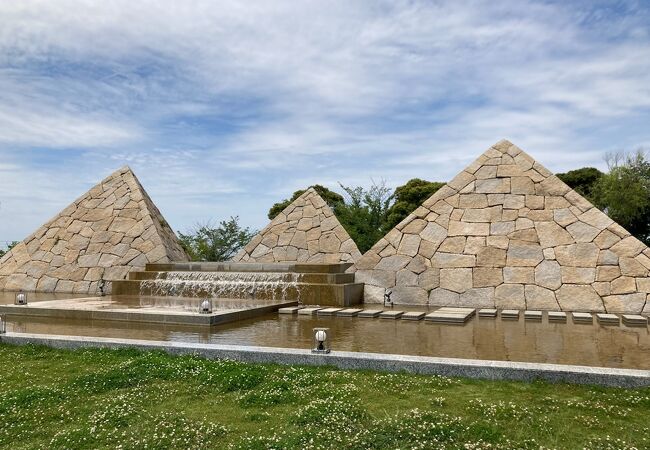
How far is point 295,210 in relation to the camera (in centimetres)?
1536

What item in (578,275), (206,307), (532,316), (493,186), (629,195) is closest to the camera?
(206,307)

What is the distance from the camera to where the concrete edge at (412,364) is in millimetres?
4430

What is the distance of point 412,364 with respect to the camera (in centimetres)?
484

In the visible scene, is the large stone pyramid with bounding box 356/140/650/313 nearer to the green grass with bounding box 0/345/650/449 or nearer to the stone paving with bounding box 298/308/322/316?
the stone paving with bounding box 298/308/322/316

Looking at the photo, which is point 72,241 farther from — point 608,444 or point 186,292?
point 608,444

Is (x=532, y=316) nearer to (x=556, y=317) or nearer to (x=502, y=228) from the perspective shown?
(x=556, y=317)

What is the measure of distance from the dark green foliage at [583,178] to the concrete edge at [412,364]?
26.4m

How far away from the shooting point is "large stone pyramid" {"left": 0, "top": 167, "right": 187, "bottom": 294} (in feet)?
48.3

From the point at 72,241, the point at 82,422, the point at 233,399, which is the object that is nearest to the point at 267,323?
the point at 233,399

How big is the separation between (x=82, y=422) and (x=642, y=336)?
6.93 m

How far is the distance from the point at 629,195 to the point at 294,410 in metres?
24.7

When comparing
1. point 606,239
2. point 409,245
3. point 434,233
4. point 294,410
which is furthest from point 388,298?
point 294,410

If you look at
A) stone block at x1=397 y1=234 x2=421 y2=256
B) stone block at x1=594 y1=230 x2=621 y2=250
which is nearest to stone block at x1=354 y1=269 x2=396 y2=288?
stone block at x1=397 y1=234 x2=421 y2=256

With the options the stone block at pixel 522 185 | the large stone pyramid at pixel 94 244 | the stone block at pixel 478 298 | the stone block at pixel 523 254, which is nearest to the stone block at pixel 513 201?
the stone block at pixel 522 185
